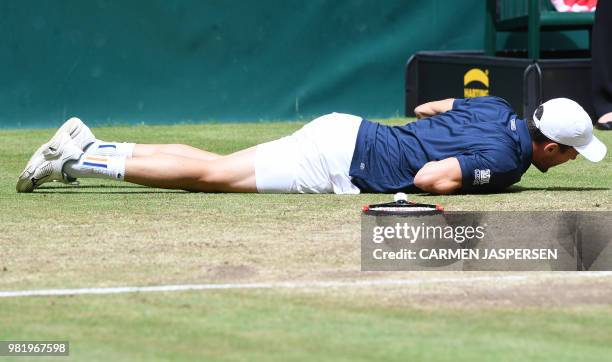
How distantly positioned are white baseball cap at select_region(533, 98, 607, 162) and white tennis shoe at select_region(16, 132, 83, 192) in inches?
109

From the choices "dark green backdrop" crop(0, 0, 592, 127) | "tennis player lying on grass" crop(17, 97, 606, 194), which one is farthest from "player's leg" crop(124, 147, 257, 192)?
"dark green backdrop" crop(0, 0, 592, 127)

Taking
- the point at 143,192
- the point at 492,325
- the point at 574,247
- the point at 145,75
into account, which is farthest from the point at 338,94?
the point at 492,325

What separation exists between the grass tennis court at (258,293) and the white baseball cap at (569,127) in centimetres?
A: 30

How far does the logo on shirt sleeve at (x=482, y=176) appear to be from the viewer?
311 inches

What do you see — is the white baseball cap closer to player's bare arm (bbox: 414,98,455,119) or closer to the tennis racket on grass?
player's bare arm (bbox: 414,98,455,119)

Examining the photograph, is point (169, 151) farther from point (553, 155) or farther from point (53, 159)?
point (553, 155)

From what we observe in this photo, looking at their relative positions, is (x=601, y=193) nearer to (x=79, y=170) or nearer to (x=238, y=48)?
(x=79, y=170)

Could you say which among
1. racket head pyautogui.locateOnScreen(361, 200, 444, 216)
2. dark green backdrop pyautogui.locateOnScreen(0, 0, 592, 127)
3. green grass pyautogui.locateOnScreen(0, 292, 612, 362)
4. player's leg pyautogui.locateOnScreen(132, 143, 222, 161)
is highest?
dark green backdrop pyautogui.locateOnScreen(0, 0, 592, 127)

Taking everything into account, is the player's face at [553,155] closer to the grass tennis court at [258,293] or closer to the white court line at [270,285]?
the grass tennis court at [258,293]

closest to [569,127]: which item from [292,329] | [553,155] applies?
[553,155]

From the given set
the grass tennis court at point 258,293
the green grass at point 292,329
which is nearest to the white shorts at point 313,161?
the grass tennis court at point 258,293

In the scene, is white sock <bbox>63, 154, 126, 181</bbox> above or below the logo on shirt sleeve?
above

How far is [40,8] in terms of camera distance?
1307 cm

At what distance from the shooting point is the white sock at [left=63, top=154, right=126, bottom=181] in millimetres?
8039
